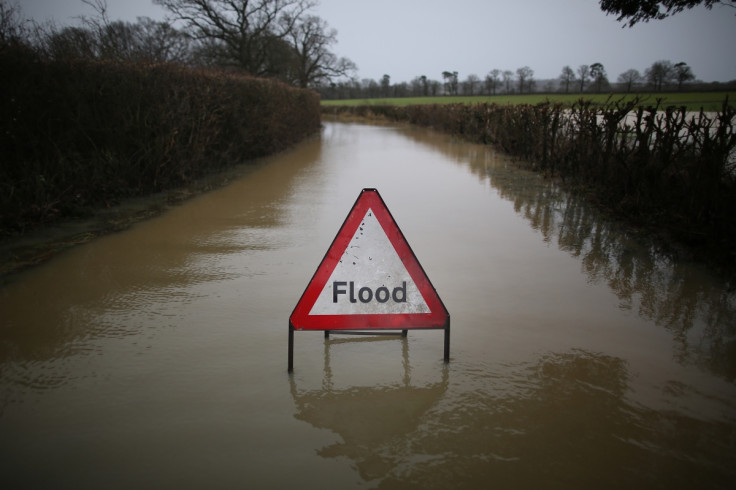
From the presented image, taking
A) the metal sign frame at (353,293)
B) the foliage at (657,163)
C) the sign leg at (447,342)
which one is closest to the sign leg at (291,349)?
the metal sign frame at (353,293)

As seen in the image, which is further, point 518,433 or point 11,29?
point 11,29

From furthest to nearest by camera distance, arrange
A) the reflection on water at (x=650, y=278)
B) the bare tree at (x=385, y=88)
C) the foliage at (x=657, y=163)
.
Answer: the bare tree at (x=385, y=88), the foliage at (x=657, y=163), the reflection on water at (x=650, y=278)

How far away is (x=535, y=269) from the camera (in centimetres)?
508

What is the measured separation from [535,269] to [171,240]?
4.55 m

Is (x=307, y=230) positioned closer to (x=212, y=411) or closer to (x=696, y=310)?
(x=212, y=411)

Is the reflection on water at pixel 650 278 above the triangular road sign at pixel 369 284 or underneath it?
underneath

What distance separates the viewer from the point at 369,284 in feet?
9.78

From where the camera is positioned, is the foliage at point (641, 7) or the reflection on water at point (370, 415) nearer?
the reflection on water at point (370, 415)

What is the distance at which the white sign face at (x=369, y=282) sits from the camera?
9.66 feet

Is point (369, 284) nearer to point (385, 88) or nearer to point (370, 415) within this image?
point (370, 415)

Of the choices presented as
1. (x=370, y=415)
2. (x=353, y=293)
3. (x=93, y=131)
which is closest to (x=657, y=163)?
(x=353, y=293)

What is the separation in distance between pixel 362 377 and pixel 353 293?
1.82 feet

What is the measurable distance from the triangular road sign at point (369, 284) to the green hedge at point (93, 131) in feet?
16.1

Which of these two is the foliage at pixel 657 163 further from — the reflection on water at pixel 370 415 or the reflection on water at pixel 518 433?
the reflection on water at pixel 370 415
